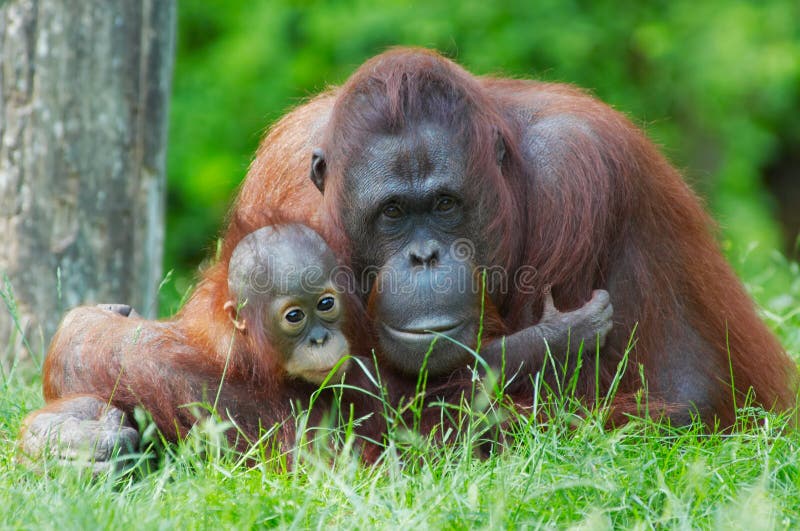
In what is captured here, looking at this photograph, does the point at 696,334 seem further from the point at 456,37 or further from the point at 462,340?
the point at 456,37

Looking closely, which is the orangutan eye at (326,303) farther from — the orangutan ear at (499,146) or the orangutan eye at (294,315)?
the orangutan ear at (499,146)

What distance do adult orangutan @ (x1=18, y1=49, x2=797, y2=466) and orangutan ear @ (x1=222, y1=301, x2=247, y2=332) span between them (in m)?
0.08

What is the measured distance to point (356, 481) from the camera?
3.14 metres

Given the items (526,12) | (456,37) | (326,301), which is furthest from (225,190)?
(326,301)

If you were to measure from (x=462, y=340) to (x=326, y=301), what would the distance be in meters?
0.48

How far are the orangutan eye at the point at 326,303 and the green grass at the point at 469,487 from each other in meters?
0.42

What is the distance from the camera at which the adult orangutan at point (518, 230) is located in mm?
3676

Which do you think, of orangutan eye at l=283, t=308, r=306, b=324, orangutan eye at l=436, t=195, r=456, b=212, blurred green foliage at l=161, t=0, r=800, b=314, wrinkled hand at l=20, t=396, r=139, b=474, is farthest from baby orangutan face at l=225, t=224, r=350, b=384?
blurred green foliage at l=161, t=0, r=800, b=314

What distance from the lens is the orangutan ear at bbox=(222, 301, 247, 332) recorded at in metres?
3.79

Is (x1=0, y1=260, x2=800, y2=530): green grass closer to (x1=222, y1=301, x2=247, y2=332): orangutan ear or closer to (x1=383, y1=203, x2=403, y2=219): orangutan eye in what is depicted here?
(x1=222, y1=301, x2=247, y2=332): orangutan ear

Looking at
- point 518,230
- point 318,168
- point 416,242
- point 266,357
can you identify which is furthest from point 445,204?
point 266,357

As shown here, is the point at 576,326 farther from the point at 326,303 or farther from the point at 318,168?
the point at 318,168

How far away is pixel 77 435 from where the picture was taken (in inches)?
136

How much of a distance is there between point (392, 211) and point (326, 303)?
376 mm
